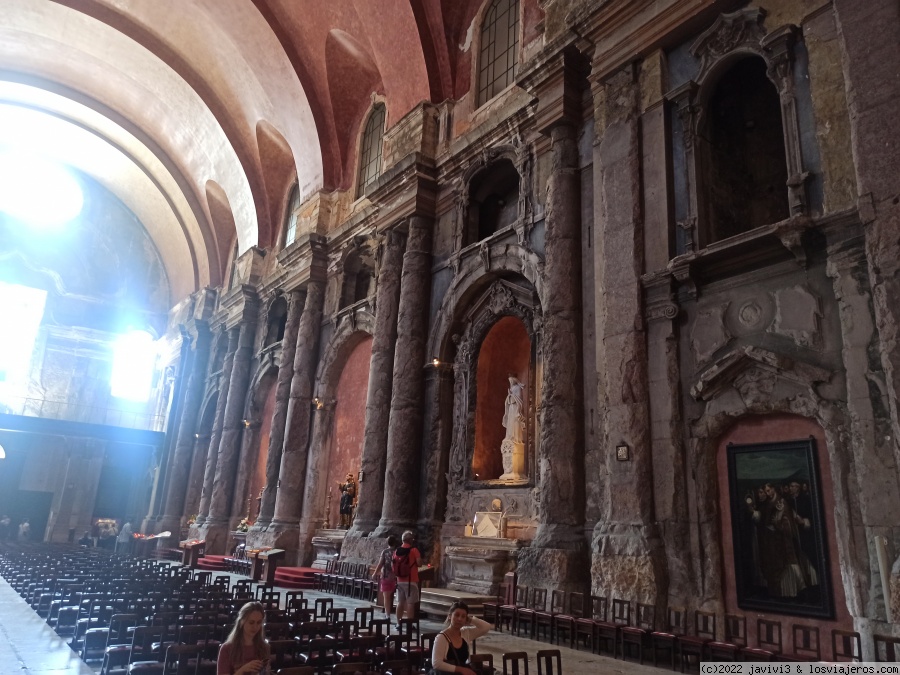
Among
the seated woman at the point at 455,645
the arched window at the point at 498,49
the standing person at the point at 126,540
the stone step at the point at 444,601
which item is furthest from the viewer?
the standing person at the point at 126,540

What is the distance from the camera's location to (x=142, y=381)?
34.4m

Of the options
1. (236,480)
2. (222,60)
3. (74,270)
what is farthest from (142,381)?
(222,60)

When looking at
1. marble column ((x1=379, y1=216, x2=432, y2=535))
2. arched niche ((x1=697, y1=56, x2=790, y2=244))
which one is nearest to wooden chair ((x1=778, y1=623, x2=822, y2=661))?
arched niche ((x1=697, y1=56, x2=790, y2=244))

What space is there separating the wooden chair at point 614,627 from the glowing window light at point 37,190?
110 feet

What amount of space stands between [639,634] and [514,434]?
5.48 m

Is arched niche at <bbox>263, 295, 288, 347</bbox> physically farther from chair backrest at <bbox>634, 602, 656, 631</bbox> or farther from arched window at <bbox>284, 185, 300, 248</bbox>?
chair backrest at <bbox>634, 602, 656, 631</bbox>

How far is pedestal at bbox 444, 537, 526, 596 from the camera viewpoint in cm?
1096

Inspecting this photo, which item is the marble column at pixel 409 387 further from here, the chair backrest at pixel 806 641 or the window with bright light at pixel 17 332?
the window with bright light at pixel 17 332

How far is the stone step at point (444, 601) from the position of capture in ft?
33.3

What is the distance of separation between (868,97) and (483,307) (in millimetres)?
7837

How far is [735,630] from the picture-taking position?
290 inches

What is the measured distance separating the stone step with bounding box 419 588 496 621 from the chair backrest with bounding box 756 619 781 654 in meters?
3.91

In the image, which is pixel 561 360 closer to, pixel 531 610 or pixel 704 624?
pixel 531 610

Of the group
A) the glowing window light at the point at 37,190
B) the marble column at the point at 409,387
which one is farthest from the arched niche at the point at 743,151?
the glowing window light at the point at 37,190
